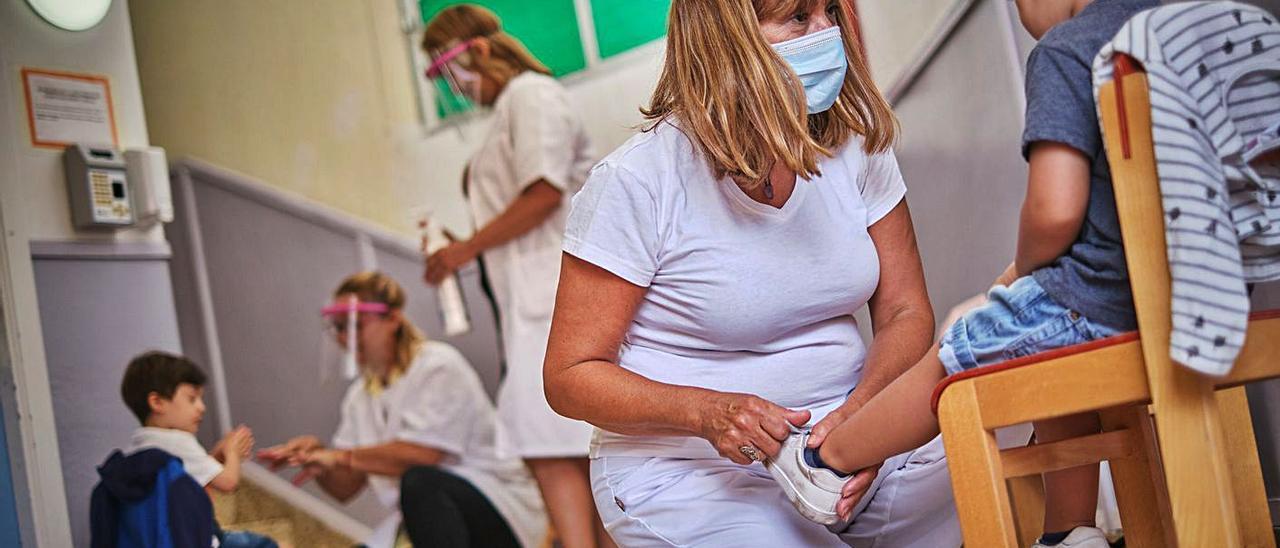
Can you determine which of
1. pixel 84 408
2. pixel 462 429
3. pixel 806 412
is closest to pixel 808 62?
pixel 806 412

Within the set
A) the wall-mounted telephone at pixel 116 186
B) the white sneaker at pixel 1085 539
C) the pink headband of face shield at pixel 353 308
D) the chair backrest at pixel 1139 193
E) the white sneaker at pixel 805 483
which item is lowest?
the white sneaker at pixel 1085 539

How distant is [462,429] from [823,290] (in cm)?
169

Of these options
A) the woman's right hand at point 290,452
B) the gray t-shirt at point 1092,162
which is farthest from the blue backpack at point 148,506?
the gray t-shirt at point 1092,162

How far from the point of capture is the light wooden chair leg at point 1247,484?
1.32 meters

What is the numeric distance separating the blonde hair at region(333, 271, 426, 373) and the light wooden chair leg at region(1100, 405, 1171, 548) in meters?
1.95

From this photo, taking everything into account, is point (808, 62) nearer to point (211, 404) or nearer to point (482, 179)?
point (482, 179)

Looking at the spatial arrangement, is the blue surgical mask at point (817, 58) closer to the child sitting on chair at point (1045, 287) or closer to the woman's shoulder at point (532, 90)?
the child sitting on chair at point (1045, 287)

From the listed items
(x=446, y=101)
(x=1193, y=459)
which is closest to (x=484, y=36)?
(x=446, y=101)

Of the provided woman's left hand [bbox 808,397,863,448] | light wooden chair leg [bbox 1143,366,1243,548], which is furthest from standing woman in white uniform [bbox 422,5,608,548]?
light wooden chair leg [bbox 1143,366,1243,548]

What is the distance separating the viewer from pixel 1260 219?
107cm

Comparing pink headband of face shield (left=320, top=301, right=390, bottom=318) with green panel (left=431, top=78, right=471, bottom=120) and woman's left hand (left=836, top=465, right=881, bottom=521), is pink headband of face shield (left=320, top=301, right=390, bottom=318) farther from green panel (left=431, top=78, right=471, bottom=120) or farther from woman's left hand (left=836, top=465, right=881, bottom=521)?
woman's left hand (left=836, top=465, right=881, bottom=521)

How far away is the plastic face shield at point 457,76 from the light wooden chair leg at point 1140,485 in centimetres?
182

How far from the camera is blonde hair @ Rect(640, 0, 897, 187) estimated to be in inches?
51.6

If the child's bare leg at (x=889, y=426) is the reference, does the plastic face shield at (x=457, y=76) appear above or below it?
above
